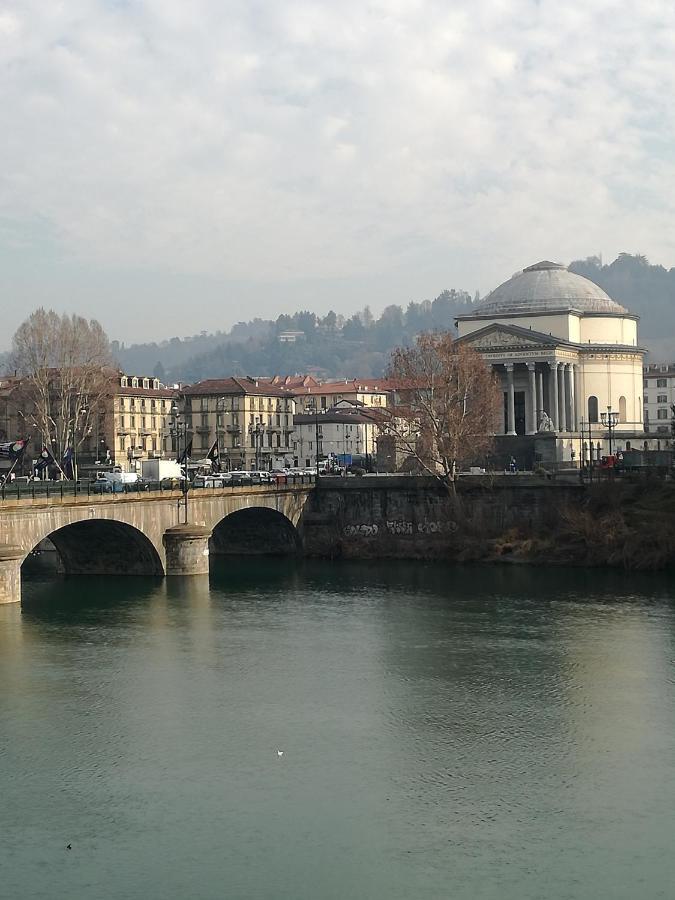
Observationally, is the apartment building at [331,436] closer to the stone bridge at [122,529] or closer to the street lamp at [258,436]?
the street lamp at [258,436]

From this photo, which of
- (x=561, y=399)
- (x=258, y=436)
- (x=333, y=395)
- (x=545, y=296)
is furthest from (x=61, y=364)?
(x=333, y=395)

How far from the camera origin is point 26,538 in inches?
2290

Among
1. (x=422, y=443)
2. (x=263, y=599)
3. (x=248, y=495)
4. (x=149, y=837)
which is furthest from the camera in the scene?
(x=422, y=443)

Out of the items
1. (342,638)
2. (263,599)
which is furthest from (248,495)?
(342,638)

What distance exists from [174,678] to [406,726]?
396 inches

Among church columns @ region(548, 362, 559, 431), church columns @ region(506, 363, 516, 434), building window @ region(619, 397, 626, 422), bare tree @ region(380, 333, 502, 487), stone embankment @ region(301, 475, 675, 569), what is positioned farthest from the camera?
building window @ region(619, 397, 626, 422)

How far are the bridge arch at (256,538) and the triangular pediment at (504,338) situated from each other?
46.4m

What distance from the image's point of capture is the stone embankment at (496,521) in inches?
2901

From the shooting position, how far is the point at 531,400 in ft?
414

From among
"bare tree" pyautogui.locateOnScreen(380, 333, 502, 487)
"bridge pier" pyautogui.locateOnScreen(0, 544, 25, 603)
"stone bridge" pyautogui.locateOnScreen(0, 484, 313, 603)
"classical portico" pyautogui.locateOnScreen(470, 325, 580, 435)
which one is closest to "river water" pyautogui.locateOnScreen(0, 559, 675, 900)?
"bridge pier" pyautogui.locateOnScreen(0, 544, 25, 603)

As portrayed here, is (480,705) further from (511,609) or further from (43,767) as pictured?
(511,609)

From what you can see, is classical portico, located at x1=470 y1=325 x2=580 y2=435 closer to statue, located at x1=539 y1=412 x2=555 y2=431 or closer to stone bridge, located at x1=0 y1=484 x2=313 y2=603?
statue, located at x1=539 y1=412 x2=555 y2=431

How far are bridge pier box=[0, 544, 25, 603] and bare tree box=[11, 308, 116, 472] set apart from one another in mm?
36599

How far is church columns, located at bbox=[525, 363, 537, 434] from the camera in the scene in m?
125
